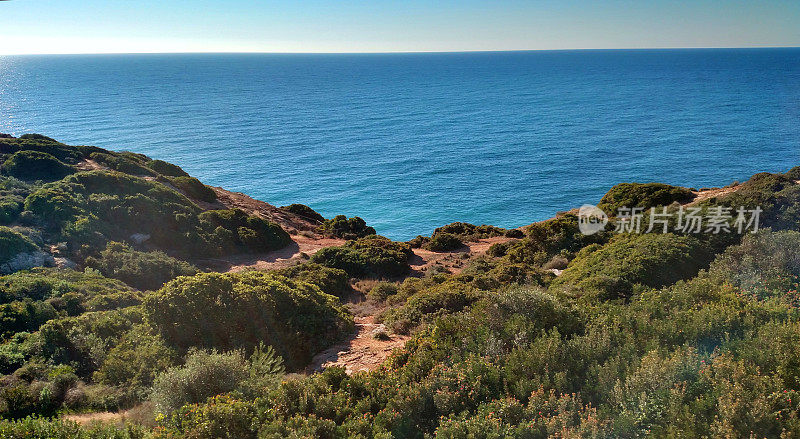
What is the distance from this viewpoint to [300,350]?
10648 mm

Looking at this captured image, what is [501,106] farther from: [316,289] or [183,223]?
[316,289]

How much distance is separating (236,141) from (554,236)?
56767 mm

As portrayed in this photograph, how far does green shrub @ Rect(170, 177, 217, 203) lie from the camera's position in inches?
1165

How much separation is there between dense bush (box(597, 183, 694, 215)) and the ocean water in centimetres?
1223

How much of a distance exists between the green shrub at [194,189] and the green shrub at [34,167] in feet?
18.9

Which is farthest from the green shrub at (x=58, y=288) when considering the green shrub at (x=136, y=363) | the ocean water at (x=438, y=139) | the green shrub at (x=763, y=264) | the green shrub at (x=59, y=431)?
the ocean water at (x=438, y=139)

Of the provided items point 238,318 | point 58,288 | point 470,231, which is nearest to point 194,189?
point 58,288

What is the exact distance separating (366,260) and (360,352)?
449 inches

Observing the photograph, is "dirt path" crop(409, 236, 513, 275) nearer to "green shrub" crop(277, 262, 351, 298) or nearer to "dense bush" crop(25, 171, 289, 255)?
"green shrub" crop(277, 262, 351, 298)

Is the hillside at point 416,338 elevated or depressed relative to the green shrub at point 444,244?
elevated

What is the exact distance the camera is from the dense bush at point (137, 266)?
59.0 ft

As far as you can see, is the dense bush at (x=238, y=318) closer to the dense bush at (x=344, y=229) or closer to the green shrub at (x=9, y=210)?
the green shrub at (x=9, y=210)

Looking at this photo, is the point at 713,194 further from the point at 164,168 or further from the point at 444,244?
the point at 164,168

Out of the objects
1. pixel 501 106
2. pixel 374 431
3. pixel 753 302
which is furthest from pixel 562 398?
pixel 501 106
